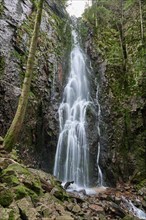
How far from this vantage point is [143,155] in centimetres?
1329

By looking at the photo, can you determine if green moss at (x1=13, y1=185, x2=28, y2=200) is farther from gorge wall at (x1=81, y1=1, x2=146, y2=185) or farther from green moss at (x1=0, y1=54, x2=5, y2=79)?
gorge wall at (x1=81, y1=1, x2=146, y2=185)

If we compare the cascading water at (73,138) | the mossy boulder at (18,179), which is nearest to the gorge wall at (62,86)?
the cascading water at (73,138)

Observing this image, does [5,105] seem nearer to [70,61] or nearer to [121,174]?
[121,174]

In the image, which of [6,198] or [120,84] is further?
[120,84]

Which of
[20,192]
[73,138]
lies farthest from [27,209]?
[73,138]

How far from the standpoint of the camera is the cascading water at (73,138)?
12.1 meters

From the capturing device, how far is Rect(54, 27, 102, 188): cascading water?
477 inches

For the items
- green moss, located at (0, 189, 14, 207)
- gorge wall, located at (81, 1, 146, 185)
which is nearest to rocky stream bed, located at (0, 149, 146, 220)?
green moss, located at (0, 189, 14, 207)

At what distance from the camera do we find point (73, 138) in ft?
42.9

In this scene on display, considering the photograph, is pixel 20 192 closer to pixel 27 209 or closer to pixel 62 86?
pixel 27 209

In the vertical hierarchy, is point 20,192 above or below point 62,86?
below

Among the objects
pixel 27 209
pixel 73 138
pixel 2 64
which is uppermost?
pixel 2 64

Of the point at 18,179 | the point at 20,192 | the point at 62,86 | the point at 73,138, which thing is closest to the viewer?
the point at 20,192

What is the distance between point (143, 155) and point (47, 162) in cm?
507
